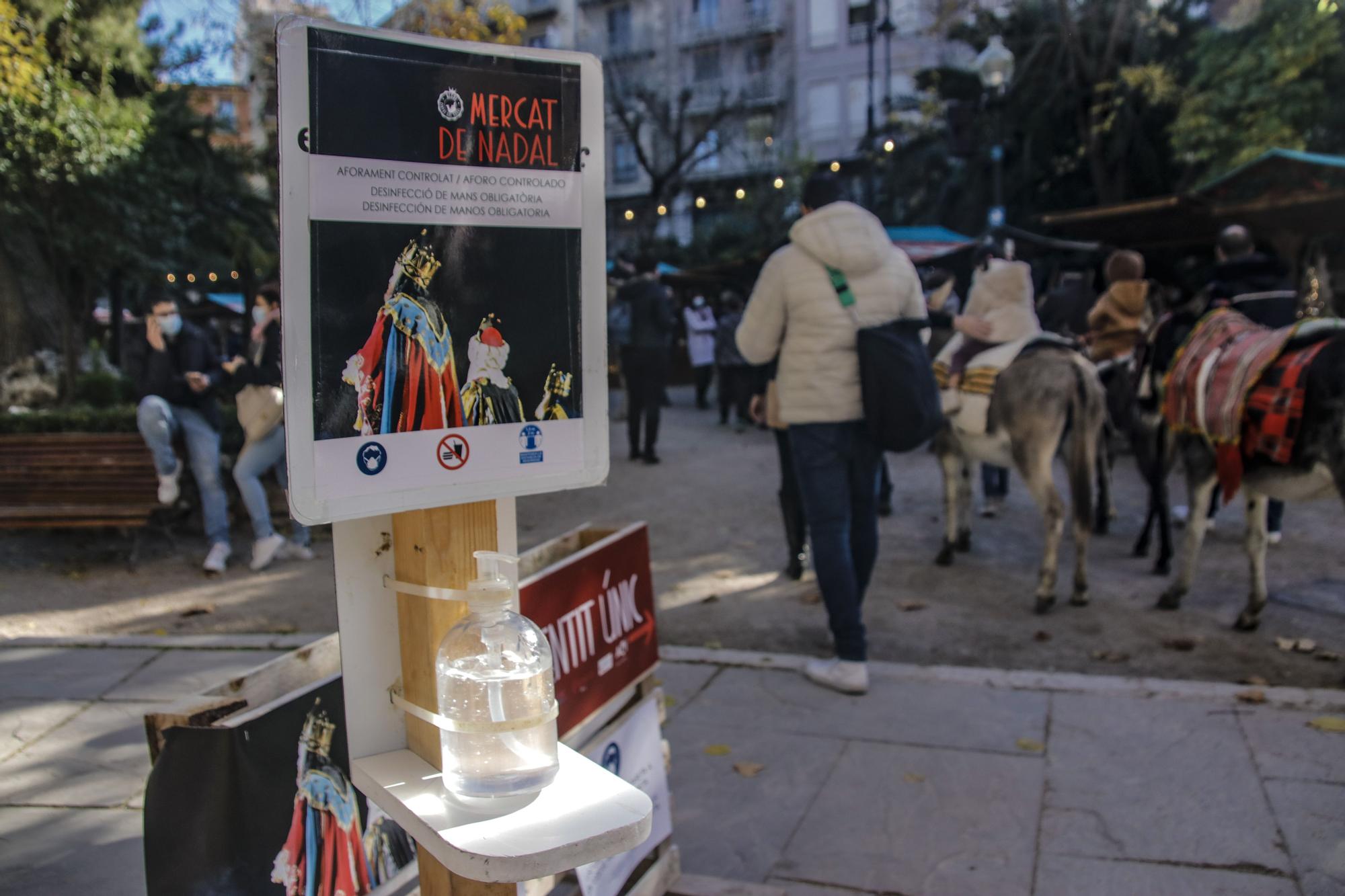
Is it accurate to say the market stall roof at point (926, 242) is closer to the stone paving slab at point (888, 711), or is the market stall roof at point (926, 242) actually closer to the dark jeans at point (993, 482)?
the dark jeans at point (993, 482)

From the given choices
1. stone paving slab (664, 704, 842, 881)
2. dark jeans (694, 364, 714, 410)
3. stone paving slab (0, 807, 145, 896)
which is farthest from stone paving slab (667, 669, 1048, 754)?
dark jeans (694, 364, 714, 410)

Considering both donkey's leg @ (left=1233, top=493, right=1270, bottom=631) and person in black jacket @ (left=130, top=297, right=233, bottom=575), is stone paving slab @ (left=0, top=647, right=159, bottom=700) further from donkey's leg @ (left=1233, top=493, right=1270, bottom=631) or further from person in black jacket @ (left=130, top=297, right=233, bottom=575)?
donkey's leg @ (left=1233, top=493, right=1270, bottom=631)

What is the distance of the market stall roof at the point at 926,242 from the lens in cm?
1424

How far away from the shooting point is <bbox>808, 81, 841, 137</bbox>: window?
148ft

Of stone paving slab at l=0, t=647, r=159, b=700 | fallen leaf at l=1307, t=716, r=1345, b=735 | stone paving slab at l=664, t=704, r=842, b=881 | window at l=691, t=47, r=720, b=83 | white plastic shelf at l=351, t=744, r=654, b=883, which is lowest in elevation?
stone paving slab at l=664, t=704, r=842, b=881

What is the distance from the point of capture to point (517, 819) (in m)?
1.55

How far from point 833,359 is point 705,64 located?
42.4 m

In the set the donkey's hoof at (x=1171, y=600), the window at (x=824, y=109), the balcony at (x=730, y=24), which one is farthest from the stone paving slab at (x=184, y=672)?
the window at (x=824, y=109)

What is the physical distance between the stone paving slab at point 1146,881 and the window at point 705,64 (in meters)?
42.3

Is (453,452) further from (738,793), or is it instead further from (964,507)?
(964,507)

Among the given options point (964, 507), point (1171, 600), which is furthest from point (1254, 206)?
point (1171, 600)

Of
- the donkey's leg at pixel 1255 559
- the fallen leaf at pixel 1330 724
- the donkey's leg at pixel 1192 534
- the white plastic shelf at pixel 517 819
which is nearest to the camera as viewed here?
the white plastic shelf at pixel 517 819

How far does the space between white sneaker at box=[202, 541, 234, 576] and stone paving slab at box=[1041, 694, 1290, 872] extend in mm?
5730

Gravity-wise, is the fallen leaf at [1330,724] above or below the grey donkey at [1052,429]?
below
